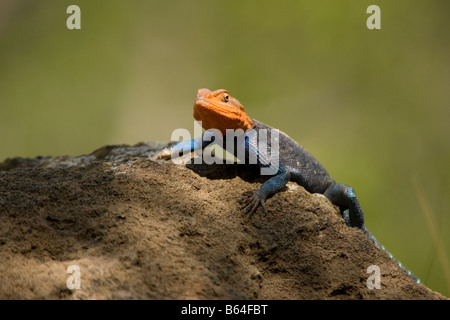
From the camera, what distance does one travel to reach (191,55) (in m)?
8.67

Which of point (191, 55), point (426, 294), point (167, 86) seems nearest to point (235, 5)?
point (191, 55)

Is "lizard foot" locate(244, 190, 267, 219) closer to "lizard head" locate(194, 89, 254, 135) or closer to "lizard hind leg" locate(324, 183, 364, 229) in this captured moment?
"lizard head" locate(194, 89, 254, 135)

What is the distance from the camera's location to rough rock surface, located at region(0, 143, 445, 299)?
2.55m

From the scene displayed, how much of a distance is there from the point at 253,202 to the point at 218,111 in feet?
2.74

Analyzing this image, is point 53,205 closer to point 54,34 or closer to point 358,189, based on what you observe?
point 358,189

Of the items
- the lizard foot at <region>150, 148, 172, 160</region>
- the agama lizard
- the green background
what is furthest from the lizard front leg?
the green background

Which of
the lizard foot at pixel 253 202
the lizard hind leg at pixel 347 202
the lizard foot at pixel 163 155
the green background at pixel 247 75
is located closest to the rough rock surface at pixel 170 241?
the lizard foot at pixel 253 202

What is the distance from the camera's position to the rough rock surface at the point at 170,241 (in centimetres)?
255

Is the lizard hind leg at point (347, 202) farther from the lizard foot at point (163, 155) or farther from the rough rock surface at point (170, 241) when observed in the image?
the lizard foot at point (163, 155)

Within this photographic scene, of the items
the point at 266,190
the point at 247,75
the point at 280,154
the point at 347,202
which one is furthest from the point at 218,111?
the point at 247,75

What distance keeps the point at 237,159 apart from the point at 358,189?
3400 millimetres

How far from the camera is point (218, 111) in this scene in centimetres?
382

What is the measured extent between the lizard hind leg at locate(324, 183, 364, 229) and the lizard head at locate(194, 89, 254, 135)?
2.90 feet

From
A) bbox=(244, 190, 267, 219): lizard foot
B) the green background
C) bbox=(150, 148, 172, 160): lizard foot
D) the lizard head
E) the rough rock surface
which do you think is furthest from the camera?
the green background
